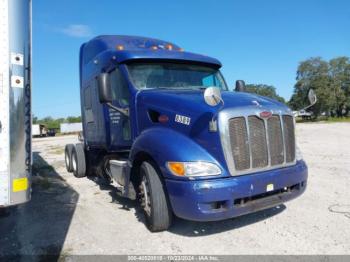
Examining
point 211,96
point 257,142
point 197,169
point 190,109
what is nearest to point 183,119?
point 190,109

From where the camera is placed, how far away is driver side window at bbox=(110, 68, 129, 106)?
574cm

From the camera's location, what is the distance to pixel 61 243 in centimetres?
436

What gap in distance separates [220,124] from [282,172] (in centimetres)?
114

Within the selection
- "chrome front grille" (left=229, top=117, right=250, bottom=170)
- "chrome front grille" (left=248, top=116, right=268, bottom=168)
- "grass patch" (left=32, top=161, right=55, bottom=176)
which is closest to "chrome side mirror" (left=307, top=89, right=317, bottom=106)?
"chrome front grille" (left=248, top=116, right=268, bottom=168)

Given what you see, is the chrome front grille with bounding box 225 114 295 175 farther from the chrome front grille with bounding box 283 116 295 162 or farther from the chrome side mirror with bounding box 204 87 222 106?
the chrome side mirror with bounding box 204 87 222 106

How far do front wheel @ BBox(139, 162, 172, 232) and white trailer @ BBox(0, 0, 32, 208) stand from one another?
156 cm

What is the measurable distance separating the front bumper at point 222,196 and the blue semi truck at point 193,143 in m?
0.01

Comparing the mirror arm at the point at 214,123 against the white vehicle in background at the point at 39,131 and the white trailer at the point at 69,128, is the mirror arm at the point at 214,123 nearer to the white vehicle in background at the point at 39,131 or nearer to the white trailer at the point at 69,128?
the white vehicle in background at the point at 39,131

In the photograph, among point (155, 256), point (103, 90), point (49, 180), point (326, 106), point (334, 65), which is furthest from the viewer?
point (334, 65)

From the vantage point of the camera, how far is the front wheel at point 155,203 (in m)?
4.50

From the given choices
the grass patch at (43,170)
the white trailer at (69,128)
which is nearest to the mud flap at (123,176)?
the grass patch at (43,170)

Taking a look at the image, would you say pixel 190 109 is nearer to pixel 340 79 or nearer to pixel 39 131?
pixel 39 131

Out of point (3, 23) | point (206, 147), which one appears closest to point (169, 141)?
point (206, 147)

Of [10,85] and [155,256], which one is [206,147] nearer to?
[155,256]
